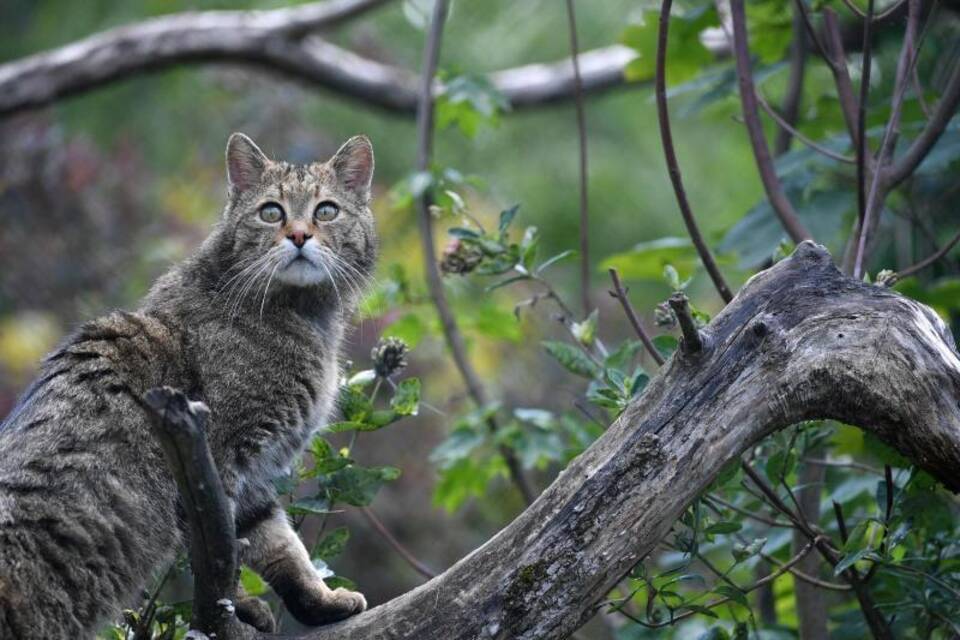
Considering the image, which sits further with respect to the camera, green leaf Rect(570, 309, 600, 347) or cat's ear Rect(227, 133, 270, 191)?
cat's ear Rect(227, 133, 270, 191)

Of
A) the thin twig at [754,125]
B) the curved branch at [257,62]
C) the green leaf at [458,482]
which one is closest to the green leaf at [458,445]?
the green leaf at [458,482]

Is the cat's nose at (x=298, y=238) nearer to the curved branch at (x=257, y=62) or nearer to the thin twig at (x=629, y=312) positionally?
the thin twig at (x=629, y=312)

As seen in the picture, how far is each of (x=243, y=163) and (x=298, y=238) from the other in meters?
0.41

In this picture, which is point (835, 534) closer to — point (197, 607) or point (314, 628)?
point (314, 628)

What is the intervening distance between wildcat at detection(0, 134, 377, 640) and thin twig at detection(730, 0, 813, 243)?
1.18 meters

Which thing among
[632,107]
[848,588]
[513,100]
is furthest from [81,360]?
[632,107]

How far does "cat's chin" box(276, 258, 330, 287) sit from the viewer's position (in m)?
3.54

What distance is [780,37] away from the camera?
4.30 m

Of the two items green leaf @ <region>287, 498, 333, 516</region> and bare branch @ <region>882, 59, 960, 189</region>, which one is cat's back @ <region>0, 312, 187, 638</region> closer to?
green leaf @ <region>287, 498, 333, 516</region>

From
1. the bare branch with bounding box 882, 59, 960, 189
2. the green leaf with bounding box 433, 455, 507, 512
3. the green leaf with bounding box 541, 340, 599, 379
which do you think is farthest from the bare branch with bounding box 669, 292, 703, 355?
the green leaf with bounding box 433, 455, 507, 512

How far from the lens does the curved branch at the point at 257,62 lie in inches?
241

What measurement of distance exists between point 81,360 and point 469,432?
1.52m

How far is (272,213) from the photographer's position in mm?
3652

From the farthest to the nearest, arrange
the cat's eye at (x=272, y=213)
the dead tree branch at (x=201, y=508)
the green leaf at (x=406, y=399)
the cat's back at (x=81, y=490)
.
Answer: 1. the cat's eye at (x=272, y=213)
2. the green leaf at (x=406, y=399)
3. the cat's back at (x=81, y=490)
4. the dead tree branch at (x=201, y=508)
